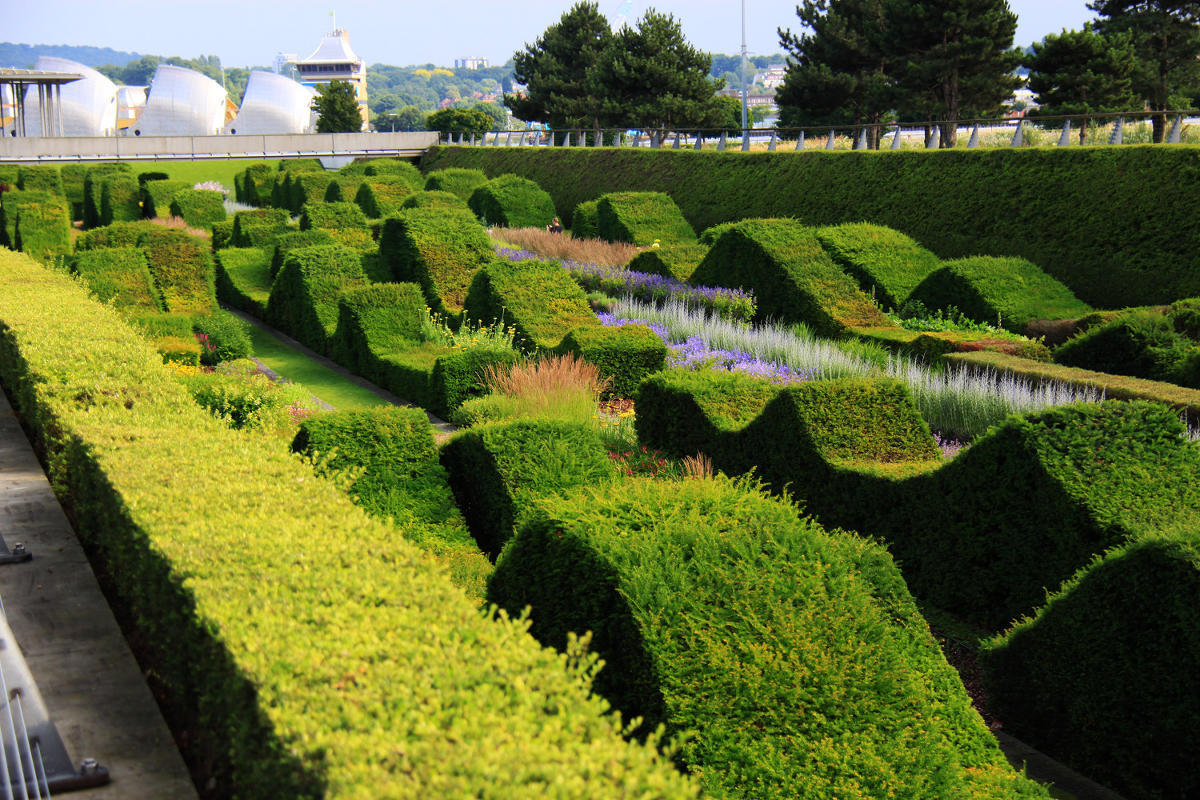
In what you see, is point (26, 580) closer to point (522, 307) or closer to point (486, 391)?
point (486, 391)

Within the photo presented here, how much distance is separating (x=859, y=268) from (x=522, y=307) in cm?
575

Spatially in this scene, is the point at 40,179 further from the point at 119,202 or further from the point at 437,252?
the point at 437,252

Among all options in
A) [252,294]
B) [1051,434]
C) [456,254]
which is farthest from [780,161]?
[1051,434]

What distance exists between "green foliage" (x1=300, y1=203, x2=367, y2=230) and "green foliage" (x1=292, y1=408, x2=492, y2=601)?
15.7 m

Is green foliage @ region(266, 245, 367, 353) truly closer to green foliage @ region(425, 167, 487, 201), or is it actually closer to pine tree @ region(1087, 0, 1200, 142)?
green foliage @ region(425, 167, 487, 201)

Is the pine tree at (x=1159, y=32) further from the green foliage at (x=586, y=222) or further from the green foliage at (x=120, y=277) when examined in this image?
the green foliage at (x=120, y=277)

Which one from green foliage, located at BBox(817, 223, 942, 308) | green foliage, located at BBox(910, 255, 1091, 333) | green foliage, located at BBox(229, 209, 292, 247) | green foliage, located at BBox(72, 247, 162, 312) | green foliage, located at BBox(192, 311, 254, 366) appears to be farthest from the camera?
green foliage, located at BBox(229, 209, 292, 247)

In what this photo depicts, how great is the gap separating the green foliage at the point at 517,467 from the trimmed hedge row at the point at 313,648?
193 cm

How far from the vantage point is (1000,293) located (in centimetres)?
1543

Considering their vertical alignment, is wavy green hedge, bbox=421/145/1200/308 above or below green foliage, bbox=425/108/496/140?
below

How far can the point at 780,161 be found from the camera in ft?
85.1

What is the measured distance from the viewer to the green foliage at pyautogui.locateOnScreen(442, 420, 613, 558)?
7.52m

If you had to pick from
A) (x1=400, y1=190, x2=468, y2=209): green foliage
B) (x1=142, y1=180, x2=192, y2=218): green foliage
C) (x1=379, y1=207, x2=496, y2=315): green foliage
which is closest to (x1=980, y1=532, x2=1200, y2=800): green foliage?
(x1=379, y1=207, x2=496, y2=315): green foliage

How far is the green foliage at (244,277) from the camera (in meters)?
21.0
